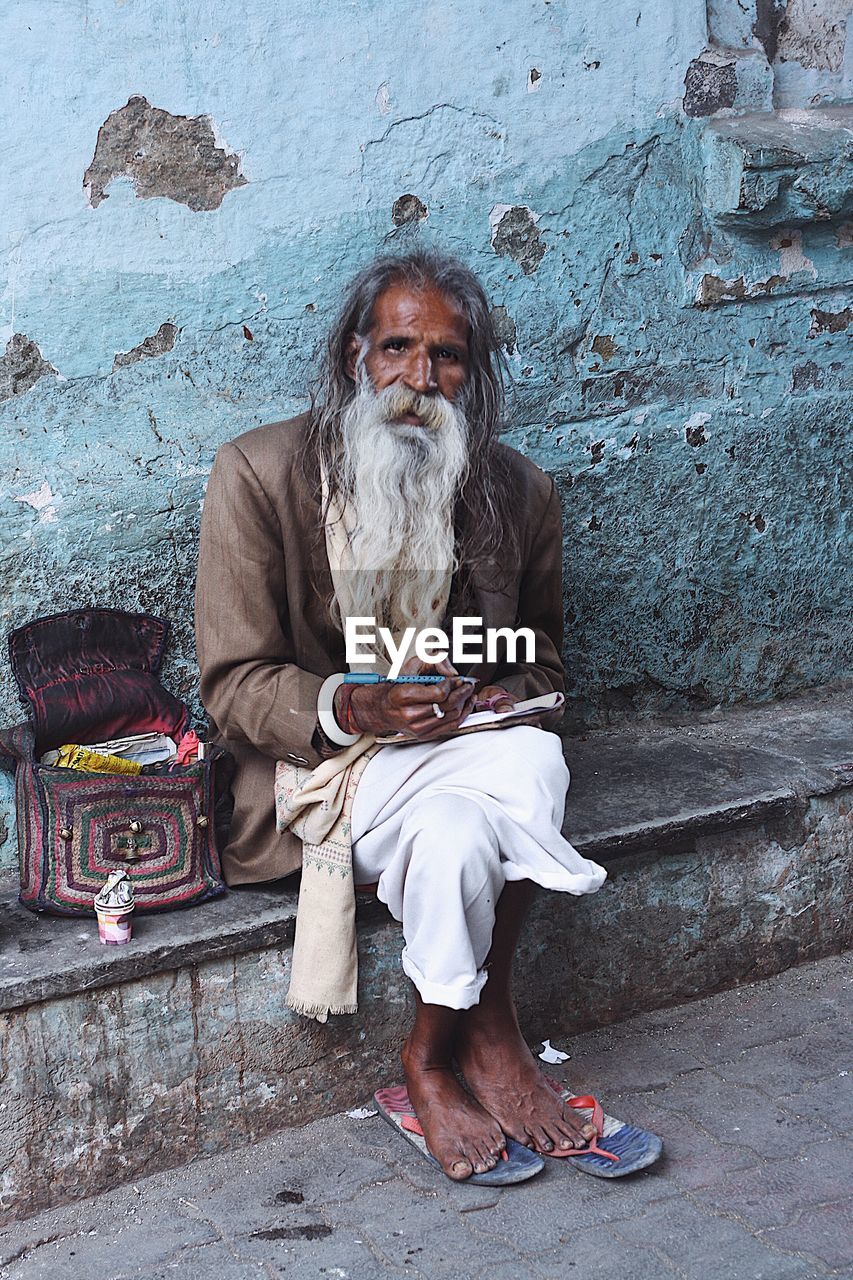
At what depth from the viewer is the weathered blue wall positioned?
3.29 m

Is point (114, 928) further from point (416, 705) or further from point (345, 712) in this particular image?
point (416, 705)

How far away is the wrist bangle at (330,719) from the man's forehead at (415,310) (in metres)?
0.81

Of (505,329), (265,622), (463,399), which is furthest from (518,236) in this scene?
(265,622)

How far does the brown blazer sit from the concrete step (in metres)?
0.20

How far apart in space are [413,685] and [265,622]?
0.40m

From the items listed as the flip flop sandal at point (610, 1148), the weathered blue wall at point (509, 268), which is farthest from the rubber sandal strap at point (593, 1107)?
the weathered blue wall at point (509, 268)

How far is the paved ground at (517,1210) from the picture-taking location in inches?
99.0

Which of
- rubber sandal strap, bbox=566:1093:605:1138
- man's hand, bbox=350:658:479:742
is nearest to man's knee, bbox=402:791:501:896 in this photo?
man's hand, bbox=350:658:479:742

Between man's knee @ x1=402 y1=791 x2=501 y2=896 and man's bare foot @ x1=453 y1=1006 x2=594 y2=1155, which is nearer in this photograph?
man's knee @ x1=402 y1=791 x2=501 y2=896

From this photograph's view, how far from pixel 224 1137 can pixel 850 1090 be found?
1.41 metres

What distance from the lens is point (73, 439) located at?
11.0 ft

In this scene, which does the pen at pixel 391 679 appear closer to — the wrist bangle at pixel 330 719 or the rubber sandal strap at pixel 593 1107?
the wrist bangle at pixel 330 719

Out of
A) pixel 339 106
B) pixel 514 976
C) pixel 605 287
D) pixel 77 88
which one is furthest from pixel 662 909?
pixel 77 88

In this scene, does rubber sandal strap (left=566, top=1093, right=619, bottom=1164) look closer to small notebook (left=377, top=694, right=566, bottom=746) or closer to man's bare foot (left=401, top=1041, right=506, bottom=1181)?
man's bare foot (left=401, top=1041, right=506, bottom=1181)
